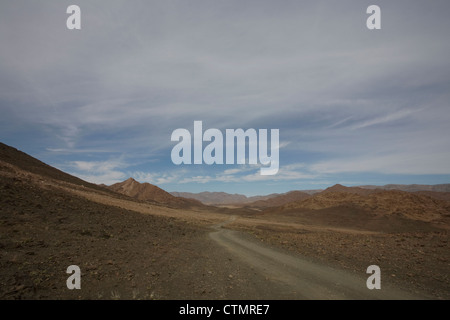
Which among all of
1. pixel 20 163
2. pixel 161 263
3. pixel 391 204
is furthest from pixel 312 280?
pixel 391 204

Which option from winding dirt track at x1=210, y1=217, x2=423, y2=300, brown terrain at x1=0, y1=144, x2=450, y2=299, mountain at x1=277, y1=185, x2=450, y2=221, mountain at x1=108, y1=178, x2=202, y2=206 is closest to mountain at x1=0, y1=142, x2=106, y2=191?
brown terrain at x1=0, y1=144, x2=450, y2=299

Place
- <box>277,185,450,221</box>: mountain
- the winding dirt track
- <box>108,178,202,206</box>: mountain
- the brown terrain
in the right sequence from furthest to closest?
1. <box>108,178,202,206</box>: mountain
2. <box>277,185,450,221</box>: mountain
3. the winding dirt track
4. the brown terrain

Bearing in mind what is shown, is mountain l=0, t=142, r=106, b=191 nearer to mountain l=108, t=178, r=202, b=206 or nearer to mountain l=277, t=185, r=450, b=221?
mountain l=277, t=185, r=450, b=221

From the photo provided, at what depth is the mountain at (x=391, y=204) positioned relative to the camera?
5566 cm

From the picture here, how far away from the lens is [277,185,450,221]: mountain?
55.7 metres

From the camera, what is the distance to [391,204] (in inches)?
2383

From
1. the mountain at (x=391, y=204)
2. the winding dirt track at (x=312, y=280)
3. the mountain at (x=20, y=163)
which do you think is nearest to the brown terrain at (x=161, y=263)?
the winding dirt track at (x=312, y=280)

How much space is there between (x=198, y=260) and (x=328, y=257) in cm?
862

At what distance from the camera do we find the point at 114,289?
8.00 m

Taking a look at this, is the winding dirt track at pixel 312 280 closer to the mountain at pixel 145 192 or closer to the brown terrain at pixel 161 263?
the brown terrain at pixel 161 263

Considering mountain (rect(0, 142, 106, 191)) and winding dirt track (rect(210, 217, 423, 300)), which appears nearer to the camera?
winding dirt track (rect(210, 217, 423, 300))

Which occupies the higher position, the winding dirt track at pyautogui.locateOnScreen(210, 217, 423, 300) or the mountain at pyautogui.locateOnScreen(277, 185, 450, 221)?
the winding dirt track at pyautogui.locateOnScreen(210, 217, 423, 300)

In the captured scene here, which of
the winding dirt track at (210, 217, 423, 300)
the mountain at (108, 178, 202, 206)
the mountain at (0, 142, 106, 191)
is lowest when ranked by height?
the mountain at (108, 178, 202, 206)

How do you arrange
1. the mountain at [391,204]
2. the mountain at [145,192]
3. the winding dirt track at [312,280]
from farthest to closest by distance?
the mountain at [145,192] → the mountain at [391,204] → the winding dirt track at [312,280]
